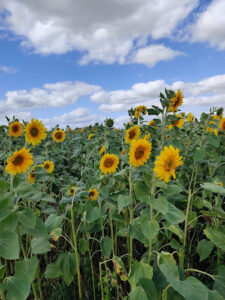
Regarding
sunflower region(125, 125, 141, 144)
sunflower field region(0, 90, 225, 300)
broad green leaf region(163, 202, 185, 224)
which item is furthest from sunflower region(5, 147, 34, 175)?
broad green leaf region(163, 202, 185, 224)

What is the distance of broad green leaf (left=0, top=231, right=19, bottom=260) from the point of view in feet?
3.47

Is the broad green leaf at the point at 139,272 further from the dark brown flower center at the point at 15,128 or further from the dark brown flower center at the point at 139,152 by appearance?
the dark brown flower center at the point at 15,128

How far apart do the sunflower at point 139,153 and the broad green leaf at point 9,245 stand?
760mm

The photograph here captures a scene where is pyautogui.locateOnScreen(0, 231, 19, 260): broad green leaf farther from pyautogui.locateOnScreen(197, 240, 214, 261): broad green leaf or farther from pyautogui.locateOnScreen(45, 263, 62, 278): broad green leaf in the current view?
pyautogui.locateOnScreen(197, 240, 214, 261): broad green leaf

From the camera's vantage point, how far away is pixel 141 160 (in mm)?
1496

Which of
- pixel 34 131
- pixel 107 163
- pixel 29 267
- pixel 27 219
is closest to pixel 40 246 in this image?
pixel 29 267

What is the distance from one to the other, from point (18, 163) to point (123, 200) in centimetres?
73

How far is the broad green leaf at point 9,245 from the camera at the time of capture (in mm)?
1057

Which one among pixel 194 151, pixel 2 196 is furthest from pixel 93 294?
pixel 194 151

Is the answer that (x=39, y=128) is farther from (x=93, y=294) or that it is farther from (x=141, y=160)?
(x=93, y=294)

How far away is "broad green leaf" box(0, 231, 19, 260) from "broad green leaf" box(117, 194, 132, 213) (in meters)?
0.57

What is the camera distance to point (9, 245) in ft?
3.54

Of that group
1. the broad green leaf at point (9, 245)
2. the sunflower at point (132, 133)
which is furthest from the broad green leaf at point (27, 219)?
the sunflower at point (132, 133)

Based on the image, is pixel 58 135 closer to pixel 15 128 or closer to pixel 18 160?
pixel 15 128
